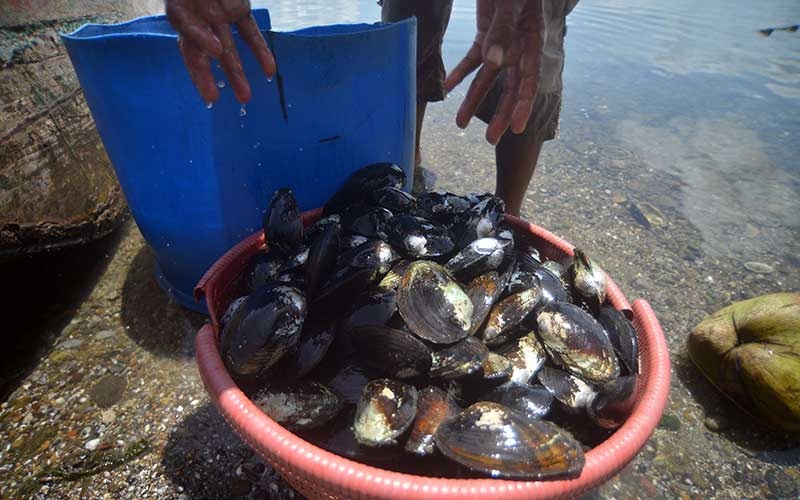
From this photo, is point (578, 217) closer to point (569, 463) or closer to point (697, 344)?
point (697, 344)

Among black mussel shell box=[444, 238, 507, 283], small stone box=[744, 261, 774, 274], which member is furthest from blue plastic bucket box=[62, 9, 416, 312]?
small stone box=[744, 261, 774, 274]

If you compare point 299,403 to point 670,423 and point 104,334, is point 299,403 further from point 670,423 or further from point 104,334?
point 670,423

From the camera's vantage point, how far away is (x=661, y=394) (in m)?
1.20

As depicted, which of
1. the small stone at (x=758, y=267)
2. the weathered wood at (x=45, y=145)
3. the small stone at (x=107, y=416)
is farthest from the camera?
the small stone at (x=758, y=267)

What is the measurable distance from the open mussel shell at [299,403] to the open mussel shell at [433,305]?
A: 0.33 m

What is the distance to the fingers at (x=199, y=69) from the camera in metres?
1.23

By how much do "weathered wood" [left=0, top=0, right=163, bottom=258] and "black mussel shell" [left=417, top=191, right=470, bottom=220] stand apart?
65.2 inches

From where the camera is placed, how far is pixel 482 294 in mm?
1587

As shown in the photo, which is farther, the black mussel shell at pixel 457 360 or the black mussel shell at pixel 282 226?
the black mussel shell at pixel 282 226

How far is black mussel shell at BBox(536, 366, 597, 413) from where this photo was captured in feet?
4.34

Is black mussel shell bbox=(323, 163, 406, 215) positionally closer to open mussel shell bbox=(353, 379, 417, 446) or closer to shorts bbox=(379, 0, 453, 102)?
open mussel shell bbox=(353, 379, 417, 446)

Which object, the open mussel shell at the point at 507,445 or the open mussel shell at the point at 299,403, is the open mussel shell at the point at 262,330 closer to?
the open mussel shell at the point at 299,403

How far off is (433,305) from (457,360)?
0.19 metres

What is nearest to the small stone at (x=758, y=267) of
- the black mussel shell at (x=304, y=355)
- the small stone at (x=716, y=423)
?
the small stone at (x=716, y=423)
